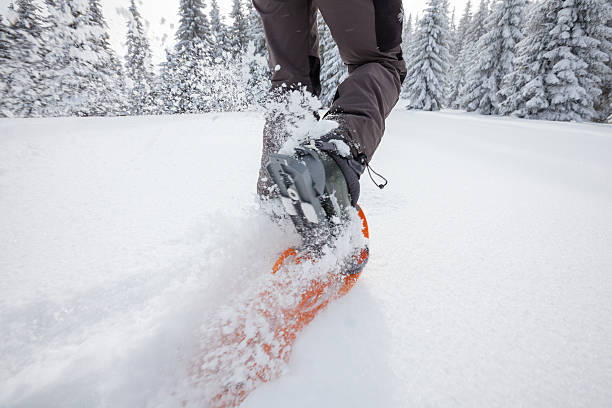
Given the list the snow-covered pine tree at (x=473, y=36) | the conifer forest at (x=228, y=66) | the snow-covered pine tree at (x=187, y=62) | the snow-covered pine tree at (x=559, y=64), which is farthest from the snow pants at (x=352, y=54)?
the snow-covered pine tree at (x=473, y=36)

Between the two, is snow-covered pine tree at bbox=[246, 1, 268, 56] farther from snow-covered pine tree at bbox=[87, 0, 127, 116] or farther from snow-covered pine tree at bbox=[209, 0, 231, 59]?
snow-covered pine tree at bbox=[87, 0, 127, 116]

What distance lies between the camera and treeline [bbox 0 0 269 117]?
6.08 m

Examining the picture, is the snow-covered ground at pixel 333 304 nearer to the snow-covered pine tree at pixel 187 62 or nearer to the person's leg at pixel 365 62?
the person's leg at pixel 365 62

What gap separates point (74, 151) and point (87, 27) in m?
12.1

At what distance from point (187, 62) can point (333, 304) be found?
13611 millimetres

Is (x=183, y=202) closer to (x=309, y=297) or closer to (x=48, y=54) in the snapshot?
(x=309, y=297)

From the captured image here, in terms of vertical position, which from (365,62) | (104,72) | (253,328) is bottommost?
(104,72)

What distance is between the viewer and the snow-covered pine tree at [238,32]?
14016 millimetres

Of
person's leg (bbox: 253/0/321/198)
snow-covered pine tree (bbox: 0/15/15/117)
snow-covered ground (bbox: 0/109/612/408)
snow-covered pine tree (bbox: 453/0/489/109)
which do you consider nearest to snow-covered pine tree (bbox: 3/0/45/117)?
snow-covered pine tree (bbox: 0/15/15/117)

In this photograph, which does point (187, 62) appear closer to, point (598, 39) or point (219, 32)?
point (219, 32)

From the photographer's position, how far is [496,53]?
10.2 metres

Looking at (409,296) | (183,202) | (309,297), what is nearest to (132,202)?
(183,202)

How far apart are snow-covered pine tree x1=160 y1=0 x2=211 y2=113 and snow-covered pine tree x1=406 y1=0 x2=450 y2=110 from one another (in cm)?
856

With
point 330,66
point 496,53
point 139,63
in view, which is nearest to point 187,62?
point 139,63
